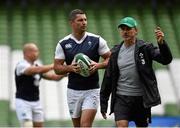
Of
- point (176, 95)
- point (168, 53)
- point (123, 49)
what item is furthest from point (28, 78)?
point (176, 95)

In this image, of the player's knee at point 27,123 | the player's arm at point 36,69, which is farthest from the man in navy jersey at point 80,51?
the player's knee at point 27,123

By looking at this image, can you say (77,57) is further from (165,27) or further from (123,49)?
(165,27)

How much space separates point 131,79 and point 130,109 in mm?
406

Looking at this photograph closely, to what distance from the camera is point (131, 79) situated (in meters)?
7.83

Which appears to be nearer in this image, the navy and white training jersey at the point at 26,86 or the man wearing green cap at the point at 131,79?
the man wearing green cap at the point at 131,79

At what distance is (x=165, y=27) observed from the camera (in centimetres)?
1931

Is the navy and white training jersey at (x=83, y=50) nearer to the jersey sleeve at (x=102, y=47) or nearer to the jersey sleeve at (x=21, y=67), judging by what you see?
the jersey sleeve at (x=102, y=47)

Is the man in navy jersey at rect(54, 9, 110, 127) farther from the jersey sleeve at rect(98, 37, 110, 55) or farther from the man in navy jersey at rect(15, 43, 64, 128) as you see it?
the man in navy jersey at rect(15, 43, 64, 128)

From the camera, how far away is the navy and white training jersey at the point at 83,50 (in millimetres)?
8461

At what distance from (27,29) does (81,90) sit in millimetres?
10775

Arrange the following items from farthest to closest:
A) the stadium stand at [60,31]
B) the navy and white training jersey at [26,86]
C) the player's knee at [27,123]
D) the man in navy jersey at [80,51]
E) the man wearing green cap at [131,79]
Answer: the stadium stand at [60,31] < the navy and white training jersey at [26,86] < the player's knee at [27,123] < the man in navy jersey at [80,51] < the man wearing green cap at [131,79]

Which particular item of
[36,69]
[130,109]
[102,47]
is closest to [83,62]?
[102,47]

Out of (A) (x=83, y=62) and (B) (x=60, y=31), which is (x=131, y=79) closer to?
(A) (x=83, y=62)

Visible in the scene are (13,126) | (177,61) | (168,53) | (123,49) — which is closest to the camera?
(168,53)
